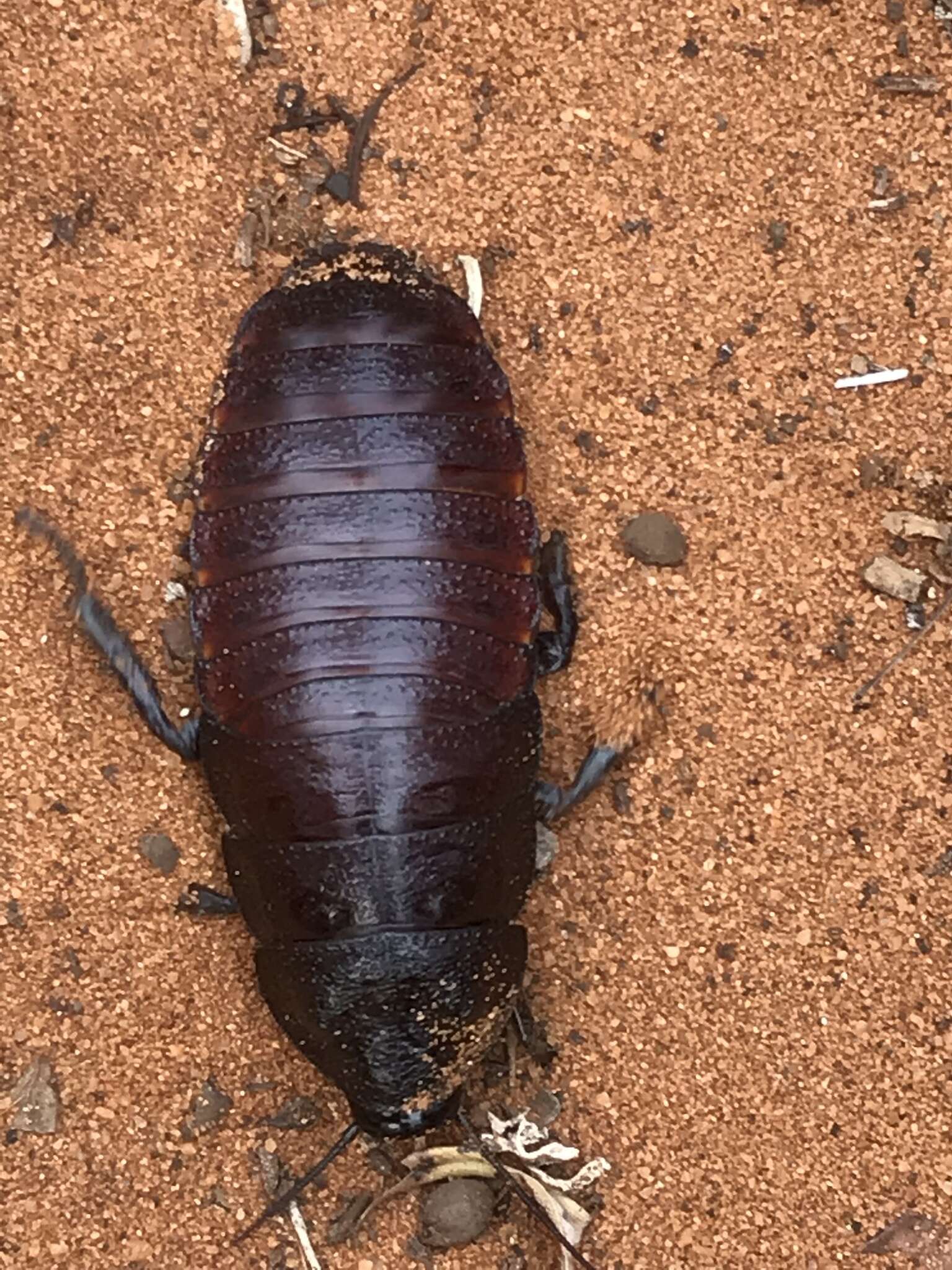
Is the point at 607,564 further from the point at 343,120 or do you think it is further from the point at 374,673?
the point at 343,120

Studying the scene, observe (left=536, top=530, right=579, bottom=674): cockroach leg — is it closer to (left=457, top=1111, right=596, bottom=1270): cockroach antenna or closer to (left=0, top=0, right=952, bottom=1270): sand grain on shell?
(left=0, top=0, right=952, bottom=1270): sand grain on shell

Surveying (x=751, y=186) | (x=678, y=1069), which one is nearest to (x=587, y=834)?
(x=678, y=1069)

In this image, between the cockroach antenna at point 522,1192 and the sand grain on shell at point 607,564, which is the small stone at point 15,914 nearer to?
the sand grain on shell at point 607,564

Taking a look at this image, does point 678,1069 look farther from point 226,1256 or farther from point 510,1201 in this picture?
point 226,1256

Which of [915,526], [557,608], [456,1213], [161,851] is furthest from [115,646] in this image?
[915,526]

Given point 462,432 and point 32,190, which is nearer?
point 462,432
